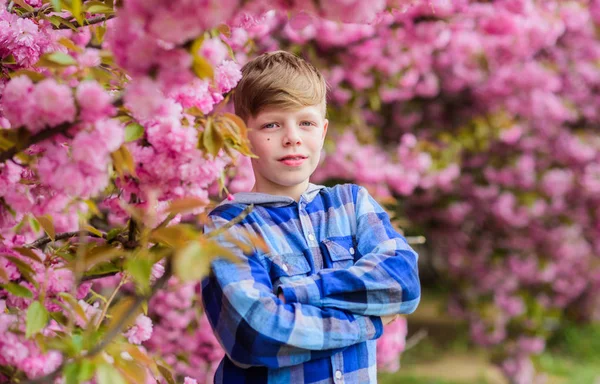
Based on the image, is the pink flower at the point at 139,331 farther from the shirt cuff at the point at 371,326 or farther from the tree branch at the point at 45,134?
the tree branch at the point at 45,134

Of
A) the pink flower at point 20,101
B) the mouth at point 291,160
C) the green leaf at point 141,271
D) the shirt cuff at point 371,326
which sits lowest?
the shirt cuff at point 371,326

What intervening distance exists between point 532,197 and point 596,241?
1.44 metres

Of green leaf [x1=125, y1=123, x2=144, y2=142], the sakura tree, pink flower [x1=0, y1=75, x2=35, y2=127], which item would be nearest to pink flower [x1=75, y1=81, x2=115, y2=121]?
the sakura tree

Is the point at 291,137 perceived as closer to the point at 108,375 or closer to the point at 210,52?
the point at 210,52

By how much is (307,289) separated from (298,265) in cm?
11

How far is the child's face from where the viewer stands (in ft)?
6.01

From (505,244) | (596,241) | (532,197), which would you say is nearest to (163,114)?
(532,197)

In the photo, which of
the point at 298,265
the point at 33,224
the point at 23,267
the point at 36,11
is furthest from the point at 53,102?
the point at 33,224

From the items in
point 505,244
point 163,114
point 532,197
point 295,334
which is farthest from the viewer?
point 505,244

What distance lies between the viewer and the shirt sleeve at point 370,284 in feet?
5.69

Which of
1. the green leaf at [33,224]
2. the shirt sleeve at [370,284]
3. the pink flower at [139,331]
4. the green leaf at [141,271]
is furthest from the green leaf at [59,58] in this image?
the green leaf at [33,224]

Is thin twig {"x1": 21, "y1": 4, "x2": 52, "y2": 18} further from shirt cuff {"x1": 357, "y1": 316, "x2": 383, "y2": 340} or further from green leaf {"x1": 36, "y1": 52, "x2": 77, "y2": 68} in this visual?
shirt cuff {"x1": 357, "y1": 316, "x2": 383, "y2": 340}

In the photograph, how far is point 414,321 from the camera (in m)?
9.20

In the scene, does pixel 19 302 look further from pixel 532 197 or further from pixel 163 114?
pixel 532 197
